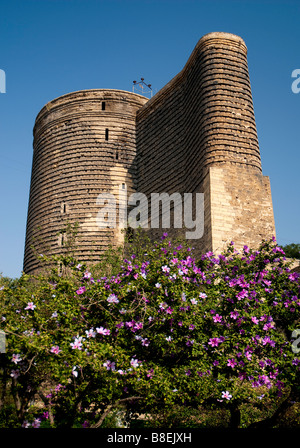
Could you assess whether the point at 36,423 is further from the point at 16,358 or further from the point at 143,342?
the point at 143,342

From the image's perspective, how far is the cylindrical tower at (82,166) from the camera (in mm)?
17758

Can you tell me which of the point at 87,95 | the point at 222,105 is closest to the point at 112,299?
the point at 222,105

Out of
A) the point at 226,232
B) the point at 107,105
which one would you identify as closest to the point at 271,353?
the point at 226,232

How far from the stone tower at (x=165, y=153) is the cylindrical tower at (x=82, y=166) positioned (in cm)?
5

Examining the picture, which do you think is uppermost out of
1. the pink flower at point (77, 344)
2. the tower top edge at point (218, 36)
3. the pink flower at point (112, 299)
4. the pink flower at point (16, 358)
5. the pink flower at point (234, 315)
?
the tower top edge at point (218, 36)

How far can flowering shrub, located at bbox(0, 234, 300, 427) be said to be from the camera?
380cm

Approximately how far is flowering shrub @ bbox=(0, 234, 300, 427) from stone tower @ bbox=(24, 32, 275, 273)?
20.9 feet

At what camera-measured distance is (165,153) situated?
16250 millimetres

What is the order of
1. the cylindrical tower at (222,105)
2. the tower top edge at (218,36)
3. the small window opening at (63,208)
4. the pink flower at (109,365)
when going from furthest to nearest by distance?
1. the small window opening at (63,208)
2. the tower top edge at (218,36)
3. the cylindrical tower at (222,105)
4. the pink flower at (109,365)

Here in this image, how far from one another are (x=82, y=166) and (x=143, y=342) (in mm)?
15071

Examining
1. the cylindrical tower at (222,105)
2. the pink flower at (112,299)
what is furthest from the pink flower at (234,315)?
the cylindrical tower at (222,105)

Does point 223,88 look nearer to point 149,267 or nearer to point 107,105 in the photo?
point 107,105

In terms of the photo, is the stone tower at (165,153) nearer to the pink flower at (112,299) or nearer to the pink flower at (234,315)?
the pink flower at (234,315)

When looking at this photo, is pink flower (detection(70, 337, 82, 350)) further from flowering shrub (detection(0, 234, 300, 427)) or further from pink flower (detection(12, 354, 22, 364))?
pink flower (detection(12, 354, 22, 364))
